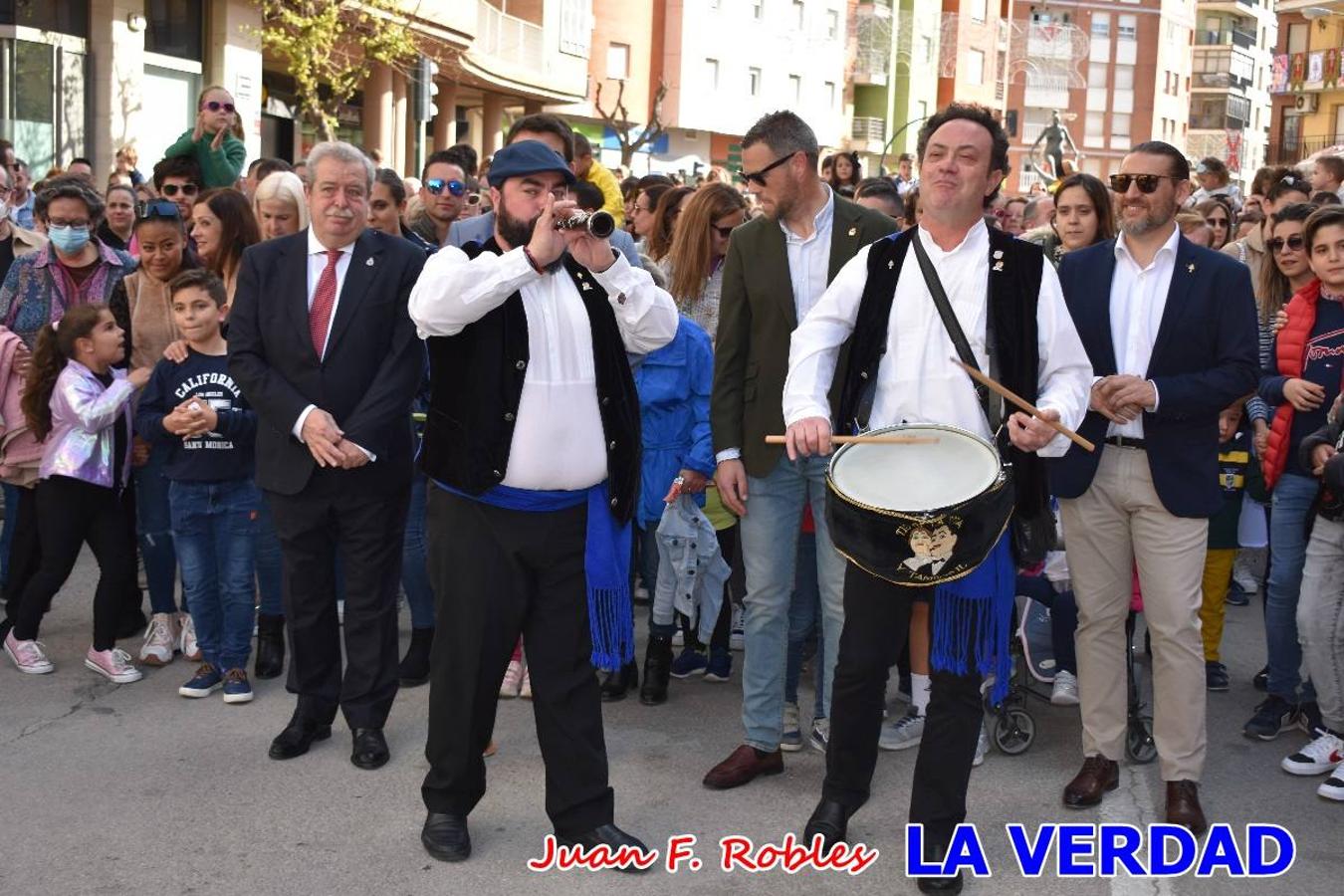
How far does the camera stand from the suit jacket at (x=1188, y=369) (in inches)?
195

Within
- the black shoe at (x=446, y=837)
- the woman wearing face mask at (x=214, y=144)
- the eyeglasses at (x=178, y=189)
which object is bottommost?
the black shoe at (x=446, y=837)

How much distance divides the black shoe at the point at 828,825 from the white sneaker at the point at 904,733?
105 centimetres

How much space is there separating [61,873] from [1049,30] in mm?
77124

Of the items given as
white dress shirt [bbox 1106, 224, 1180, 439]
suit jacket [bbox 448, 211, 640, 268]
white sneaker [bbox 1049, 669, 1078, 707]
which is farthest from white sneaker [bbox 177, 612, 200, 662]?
white dress shirt [bbox 1106, 224, 1180, 439]

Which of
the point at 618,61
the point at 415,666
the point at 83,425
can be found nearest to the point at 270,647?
the point at 415,666

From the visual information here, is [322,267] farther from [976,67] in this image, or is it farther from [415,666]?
[976,67]

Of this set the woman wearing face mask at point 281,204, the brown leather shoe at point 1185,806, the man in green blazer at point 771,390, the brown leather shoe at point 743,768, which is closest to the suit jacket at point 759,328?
the man in green blazer at point 771,390

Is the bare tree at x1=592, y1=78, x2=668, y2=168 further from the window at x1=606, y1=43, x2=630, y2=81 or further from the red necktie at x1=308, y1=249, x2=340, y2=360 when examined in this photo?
the red necktie at x1=308, y1=249, x2=340, y2=360

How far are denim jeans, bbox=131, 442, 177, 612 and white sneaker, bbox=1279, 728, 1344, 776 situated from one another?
469 cm

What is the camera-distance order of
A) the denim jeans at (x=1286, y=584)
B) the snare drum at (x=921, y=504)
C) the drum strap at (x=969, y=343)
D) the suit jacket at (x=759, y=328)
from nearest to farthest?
the snare drum at (x=921, y=504) < the drum strap at (x=969, y=343) < the suit jacket at (x=759, y=328) < the denim jeans at (x=1286, y=584)

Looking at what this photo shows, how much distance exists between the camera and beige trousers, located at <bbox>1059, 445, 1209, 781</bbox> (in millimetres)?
5004

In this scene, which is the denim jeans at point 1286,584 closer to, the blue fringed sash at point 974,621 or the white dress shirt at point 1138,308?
the white dress shirt at point 1138,308

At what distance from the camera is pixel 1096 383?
4930 millimetres

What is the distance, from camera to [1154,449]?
16.4 feet
